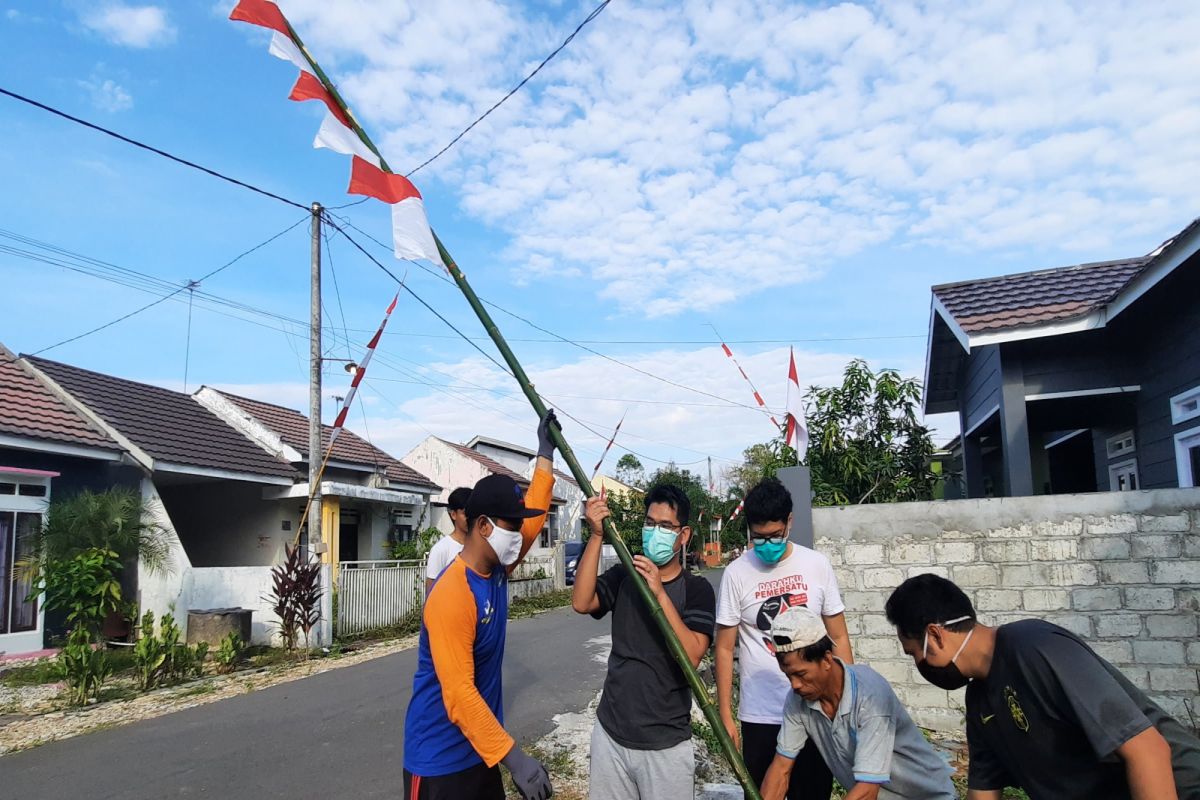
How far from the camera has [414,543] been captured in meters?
18.8

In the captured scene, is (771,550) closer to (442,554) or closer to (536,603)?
(442,554)

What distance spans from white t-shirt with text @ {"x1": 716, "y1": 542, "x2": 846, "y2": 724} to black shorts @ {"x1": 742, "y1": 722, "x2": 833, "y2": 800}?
6 cm

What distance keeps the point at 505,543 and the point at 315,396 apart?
11.0 m

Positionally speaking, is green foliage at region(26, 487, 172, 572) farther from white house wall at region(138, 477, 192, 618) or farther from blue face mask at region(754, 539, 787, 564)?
blue face mask at region(754, 539, 787, 564)

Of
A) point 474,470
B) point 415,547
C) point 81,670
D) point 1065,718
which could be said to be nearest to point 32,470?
point 81,670

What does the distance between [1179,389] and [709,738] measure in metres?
5.32

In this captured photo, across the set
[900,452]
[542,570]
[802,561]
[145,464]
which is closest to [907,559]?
[802,561]

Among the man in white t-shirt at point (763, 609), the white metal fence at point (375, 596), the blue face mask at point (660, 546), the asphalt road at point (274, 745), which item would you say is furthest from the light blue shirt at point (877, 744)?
the white metal fence at point (375, 596)

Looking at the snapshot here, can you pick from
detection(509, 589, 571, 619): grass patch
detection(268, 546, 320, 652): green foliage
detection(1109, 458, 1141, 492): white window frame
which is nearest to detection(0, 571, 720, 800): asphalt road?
detection(268, 546, 320, 652): green foliage

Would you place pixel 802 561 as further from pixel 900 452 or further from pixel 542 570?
pixel 542 570

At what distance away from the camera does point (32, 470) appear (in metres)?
10.9

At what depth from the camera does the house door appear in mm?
18391

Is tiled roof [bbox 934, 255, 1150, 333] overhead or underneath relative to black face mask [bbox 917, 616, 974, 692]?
overhead

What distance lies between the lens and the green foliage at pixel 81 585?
10156 mm
